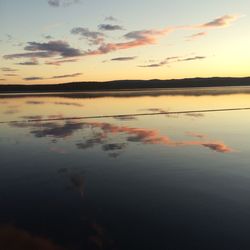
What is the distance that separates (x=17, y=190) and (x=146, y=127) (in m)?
15.9

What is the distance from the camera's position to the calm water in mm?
7988

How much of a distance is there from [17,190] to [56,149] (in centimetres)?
694

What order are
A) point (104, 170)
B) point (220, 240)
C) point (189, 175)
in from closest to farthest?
1. point (220, 240)
2. point (189, 175)
3. point (104, 170)

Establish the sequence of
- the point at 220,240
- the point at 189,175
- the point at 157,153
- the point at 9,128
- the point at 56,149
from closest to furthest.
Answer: the point at 220,240 < the point at 189,175 < the point at 157,153 < the point at 56,149 < the point at 9,128

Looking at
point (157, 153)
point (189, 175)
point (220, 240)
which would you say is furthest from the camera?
point (157, 153)

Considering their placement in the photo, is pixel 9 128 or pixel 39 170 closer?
pixel 39 170

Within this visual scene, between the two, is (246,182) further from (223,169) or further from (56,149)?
(56,149)

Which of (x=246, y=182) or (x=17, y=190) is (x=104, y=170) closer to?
(x=17, y=190)

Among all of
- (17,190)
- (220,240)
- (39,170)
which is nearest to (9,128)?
(39,170)

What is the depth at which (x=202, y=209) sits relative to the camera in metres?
9.52

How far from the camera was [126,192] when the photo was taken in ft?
36.3

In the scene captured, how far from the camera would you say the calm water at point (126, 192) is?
7988mm

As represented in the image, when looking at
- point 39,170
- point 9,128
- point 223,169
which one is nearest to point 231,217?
point 223,169

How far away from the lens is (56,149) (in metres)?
18.4
